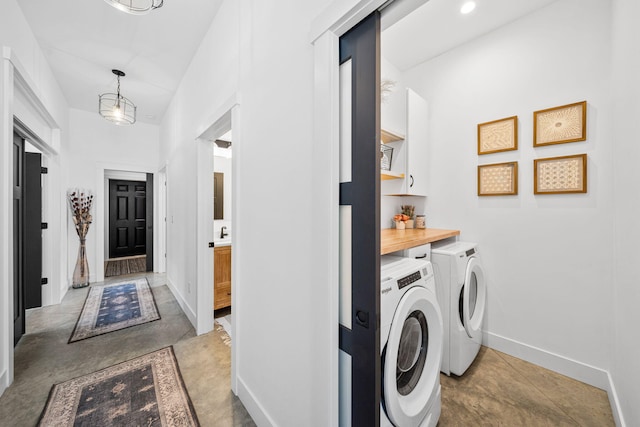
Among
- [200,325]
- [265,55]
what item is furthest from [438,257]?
[200,325]

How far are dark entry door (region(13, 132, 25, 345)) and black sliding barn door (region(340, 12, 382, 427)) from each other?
3230mm

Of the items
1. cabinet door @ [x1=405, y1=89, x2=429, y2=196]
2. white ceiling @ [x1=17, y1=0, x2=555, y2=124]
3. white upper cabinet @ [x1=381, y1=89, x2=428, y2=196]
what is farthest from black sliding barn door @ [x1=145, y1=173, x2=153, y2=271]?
cabinet door @ [x1=405, y1=89, x2=429, y2=196]

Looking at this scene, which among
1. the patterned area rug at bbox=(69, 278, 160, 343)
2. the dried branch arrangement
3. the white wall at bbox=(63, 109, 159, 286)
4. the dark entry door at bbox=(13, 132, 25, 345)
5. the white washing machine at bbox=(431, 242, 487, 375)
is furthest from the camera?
the white wall at bbox=(63, 109, 159, 286)

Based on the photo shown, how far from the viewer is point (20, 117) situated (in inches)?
89.7

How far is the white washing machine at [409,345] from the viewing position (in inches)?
40.8

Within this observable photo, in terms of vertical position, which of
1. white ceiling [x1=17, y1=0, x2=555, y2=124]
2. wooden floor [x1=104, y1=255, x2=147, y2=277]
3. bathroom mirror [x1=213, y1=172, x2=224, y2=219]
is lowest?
wooden floor [x1=104, y1=255, x2=147, y2=277]

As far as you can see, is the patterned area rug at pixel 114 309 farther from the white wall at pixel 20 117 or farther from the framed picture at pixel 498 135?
the framed picture at pixel 498 135

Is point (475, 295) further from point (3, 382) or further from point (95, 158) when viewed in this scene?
point (95, 158)

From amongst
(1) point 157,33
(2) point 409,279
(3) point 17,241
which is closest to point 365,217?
(2) point 409,279

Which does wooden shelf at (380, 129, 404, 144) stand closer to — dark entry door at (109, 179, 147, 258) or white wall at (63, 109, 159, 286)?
white wall at (63, 109, 159, 286)

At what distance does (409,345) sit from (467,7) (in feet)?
8.40

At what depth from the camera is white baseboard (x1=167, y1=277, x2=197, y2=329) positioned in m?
2.65

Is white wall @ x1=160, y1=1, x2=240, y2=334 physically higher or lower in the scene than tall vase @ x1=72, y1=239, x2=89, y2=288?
higher

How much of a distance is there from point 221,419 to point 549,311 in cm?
254
